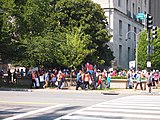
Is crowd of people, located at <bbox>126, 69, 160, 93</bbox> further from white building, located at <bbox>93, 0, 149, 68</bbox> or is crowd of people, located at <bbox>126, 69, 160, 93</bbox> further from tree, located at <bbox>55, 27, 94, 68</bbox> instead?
white building, located at <bbox>93, 0, 149, 68</bbox>

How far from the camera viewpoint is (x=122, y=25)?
63312 mm

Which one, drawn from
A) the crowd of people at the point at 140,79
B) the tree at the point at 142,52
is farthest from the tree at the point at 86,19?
the crowd of people at the point at 140,79

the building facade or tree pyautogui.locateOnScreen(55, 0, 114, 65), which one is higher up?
the building facade

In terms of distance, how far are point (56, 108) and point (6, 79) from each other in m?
20.9

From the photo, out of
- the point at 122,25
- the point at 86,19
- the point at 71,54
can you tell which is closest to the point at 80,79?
the point at 71,54

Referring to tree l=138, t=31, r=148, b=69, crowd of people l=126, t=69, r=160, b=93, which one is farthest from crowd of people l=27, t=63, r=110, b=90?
tree l=138, t=31, r=148, b=69

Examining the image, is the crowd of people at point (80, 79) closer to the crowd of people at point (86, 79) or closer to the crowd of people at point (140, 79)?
the crowd of people at point (86, 79)

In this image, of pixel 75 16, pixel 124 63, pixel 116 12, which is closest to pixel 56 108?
pixel 75 16

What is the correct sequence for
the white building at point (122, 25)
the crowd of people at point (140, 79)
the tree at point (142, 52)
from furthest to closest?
1. the tree at point (142, 52)
2. the white building at point (122, 25)
3. the crowd of people at point (140, 79)

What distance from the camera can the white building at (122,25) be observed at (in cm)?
5797

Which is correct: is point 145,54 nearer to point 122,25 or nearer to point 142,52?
point 142,52

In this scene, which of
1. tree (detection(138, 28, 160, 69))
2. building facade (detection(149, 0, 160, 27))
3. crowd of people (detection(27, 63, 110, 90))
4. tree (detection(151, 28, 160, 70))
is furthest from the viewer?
building facade (detection(149, 0, 160, 27))

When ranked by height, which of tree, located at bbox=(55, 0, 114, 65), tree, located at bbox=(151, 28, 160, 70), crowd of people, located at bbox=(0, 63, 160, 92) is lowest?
crowd of people, located at bbox=(0, 63, 160, 92)

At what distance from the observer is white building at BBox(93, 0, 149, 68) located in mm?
57969
